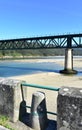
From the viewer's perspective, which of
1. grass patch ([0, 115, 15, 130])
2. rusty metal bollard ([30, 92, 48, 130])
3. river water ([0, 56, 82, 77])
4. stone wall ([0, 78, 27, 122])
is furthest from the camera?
river water ([0, 56, 82, 77])

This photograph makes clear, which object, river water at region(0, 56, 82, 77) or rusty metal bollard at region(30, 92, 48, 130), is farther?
river water at region(0, 56, 82, 77)

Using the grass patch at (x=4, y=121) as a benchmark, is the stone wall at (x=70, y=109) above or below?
above

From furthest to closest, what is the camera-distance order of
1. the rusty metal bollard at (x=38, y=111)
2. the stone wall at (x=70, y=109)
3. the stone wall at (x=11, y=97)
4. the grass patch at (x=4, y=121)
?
the stone wall at (x=11, y=97) < the grass patch at (x=4, y=121) < the rusty metal bollard at (x=38, y=111) < the stone wall at (x=70, y=109)

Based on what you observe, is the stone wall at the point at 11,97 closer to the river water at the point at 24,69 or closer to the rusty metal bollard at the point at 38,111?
the rusty metal bollard at the point at 38,111

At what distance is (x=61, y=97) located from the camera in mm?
5812

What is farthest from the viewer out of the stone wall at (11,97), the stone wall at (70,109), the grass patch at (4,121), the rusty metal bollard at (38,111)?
the stone wall at (11,97)

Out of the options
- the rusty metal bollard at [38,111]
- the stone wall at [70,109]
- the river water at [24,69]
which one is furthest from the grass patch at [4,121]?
the river water at [24,69]

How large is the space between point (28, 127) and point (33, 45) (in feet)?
263

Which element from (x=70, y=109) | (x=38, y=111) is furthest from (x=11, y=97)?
(x=70, y=109)

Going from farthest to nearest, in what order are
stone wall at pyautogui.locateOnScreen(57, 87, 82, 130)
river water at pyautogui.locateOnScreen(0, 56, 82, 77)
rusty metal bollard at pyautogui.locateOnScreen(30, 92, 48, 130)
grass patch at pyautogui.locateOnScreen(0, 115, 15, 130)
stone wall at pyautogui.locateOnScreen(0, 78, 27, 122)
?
river water at pyautogui.locateOnScreen(0, 56, 82, 77) < stone wall at pyautogui.locateOnScreen(0, 78, 27, 122) < grass patch at pyautogui.locateOnScreen(0, 115, 15, 130) < rusty metal bollard at pyautogui.locateOnScreen(30, 92, 48, 130) < stone wall at pyautogui.locateOnScreen(57, 87, 82, 130)

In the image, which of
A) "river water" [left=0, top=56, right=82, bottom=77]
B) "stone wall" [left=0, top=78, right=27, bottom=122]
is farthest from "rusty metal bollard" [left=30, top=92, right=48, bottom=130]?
"river water" [left=0, top=56, right=82, bottom=77]

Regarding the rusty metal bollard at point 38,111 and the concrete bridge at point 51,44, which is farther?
the concrete bridge at point 51,44

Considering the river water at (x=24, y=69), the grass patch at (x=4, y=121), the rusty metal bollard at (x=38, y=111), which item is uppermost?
the rusty metal bollard at (x=38, y=111)

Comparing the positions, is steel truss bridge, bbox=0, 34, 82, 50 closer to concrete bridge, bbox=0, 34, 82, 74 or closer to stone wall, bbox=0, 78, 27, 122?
concrete bridge, bbox=0, 34, 82, 74
